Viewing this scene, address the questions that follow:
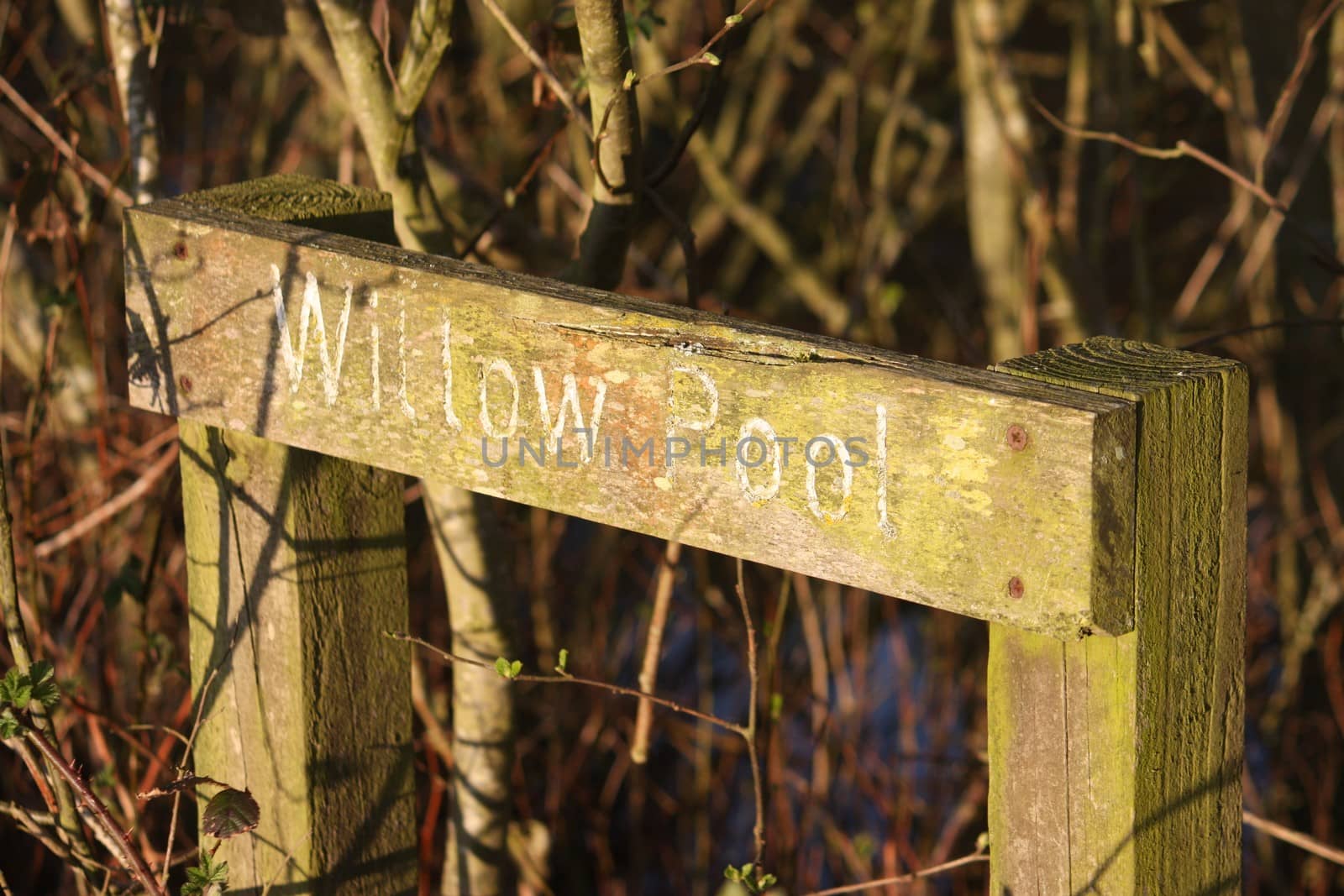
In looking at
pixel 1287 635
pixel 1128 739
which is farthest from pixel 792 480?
pixel 1287 635

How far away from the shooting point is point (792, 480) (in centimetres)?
109

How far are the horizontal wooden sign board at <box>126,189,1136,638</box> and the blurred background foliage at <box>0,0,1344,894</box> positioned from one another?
0.62m

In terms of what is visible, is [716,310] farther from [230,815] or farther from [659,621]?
[230,815]

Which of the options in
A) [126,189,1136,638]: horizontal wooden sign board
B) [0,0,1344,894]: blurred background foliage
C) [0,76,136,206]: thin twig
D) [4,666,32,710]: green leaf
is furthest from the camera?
[0,0,1344,894]: blurred background foliage

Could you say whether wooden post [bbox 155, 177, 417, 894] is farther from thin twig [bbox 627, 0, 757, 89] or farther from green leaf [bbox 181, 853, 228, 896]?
thin twig [bbox 627, 0, 757, 89]

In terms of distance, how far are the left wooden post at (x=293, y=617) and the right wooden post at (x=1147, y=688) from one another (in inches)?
29.0

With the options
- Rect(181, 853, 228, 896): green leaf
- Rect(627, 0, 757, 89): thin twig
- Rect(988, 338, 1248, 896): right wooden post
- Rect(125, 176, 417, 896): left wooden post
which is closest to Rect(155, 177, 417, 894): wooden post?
Rect(125, 176, 417, 896): left wooden post

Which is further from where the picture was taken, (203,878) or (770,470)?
(203,878)

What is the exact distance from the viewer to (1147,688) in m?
1.05

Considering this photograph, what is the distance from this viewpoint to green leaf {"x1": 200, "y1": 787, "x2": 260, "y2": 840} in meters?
1.39

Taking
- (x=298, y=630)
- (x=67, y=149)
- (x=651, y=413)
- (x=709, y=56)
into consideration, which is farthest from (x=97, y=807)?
(x=67, y=149)

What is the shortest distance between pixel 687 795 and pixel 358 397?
225 cm

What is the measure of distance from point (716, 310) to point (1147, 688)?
2.55m

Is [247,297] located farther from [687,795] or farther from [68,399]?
[687,795]
